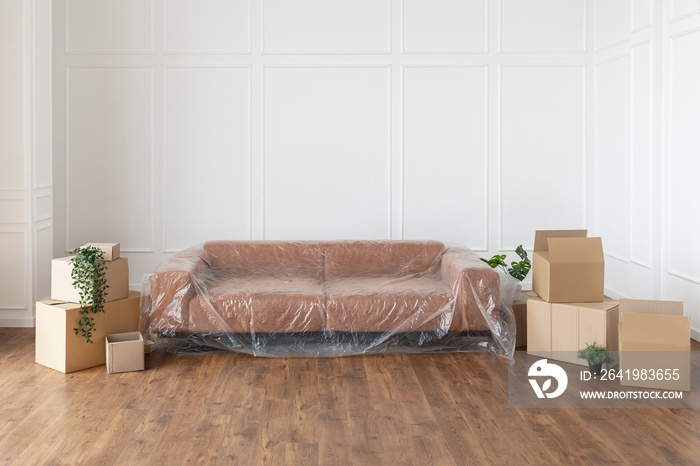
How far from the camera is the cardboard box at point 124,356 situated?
12.1 feet

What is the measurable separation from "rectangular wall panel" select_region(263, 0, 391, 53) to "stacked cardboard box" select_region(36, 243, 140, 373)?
2.54 metres

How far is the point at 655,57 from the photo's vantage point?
15.3 ft

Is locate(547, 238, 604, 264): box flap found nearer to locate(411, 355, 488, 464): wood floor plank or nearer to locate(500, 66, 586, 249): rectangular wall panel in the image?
locate(411, 355, 488, 464): wood floor plank

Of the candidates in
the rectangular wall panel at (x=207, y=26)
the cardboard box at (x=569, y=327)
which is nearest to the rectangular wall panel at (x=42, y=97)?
the rectangular wall panel at (x=207, y=26)

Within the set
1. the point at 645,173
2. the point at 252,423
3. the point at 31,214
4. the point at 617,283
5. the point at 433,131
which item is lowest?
the point at 252,423

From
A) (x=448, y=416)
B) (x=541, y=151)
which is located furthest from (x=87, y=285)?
(x=541, y=151)

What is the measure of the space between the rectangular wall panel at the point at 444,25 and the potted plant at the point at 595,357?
2.98 meters

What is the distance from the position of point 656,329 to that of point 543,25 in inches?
127

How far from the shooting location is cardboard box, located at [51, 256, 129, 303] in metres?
3.82

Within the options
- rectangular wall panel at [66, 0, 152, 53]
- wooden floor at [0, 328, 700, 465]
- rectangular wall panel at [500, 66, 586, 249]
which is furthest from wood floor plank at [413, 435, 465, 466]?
rectangular wall panel at [66, 0, 152, 53]

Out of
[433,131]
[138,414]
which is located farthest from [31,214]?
[433,131]

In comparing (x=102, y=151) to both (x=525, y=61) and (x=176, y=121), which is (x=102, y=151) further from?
(x=525, y=61)

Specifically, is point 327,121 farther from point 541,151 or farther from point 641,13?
point 641,13

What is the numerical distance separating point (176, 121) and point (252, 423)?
3.40 metres
